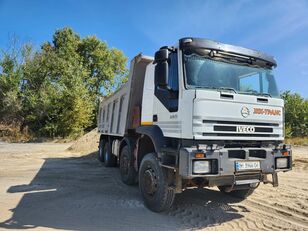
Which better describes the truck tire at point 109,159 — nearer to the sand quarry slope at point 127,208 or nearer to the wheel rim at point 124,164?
Answer: the sand quarry slope at point 127,208

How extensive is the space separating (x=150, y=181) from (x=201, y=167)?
4.69ft

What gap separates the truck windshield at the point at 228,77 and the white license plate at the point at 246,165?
1.24 m

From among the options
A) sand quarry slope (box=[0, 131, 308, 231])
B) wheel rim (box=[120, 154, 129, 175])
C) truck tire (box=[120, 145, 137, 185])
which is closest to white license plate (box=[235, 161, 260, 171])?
sand quarry slope (box=[0, 131, 308, 231])

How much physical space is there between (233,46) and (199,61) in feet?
2.63

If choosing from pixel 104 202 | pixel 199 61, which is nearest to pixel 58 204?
pixel 104 202

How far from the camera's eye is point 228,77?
18.5 ft

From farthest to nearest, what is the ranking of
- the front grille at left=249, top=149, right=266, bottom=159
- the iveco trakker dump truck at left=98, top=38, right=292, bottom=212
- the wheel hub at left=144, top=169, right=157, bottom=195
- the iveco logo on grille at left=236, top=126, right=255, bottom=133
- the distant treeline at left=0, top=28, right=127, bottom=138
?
the distant treeline at left=0, top=28, right=127, bottom=138 < the wheel hub at left=144, top=169, right=157, bottom=195 < the front grille at left=249, top=149, right=266, bottom=159 < the iveco logo on grille at left=236, top=126, right=255, bottom=133 < the iveco trakker dump truck at left=98, top=38, right=292, bottom=212

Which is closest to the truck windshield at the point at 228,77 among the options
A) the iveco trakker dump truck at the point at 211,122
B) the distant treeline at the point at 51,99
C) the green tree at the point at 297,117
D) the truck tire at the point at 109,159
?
the iveco trakker dump truck at the point at 211,122

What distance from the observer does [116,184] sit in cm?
848

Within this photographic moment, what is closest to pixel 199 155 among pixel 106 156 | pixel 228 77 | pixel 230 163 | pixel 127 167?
pixel 230 163

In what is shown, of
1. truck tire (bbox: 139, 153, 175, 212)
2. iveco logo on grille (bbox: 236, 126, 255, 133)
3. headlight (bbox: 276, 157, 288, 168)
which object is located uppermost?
iveco logo on grille (bbox: 236, 126, 255, 133)

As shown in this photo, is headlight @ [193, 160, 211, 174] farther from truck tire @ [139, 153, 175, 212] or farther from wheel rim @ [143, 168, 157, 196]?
wheel rim @ [143, 168, 157, 196]

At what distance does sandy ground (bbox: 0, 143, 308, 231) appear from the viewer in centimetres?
515

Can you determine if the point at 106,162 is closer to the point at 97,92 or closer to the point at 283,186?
the point at 283,186
